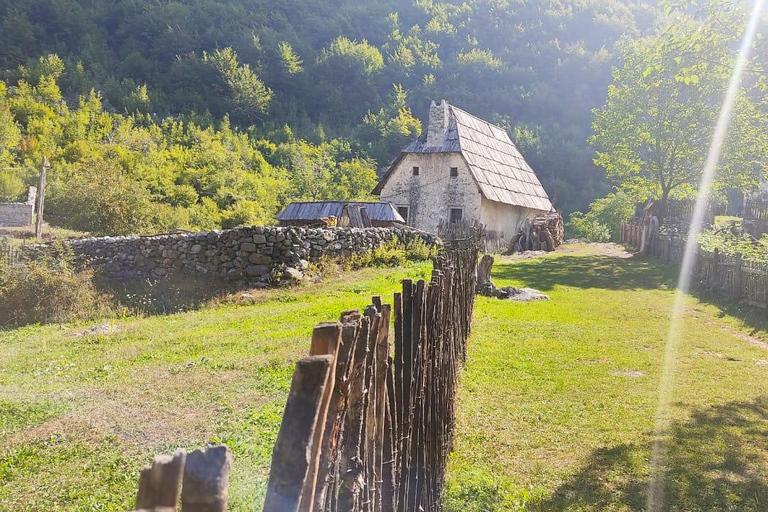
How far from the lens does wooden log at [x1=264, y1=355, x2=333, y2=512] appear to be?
3.91 feet

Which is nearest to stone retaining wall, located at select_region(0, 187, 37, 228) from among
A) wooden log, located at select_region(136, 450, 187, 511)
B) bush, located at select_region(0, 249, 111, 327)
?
bush, located at select_region(0, 249, 111, 327)

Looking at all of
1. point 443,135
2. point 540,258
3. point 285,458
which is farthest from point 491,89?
point 285,458

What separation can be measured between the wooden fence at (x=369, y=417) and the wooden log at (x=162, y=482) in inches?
13.0

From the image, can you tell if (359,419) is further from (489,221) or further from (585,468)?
(489,221)

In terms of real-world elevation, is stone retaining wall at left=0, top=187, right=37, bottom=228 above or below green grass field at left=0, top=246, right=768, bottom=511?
above

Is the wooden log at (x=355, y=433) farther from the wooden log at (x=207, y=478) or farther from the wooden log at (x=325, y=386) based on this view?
the wooden log at (x=207, y=478)

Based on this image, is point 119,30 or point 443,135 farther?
point 119,30

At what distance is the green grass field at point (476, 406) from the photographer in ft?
13.8

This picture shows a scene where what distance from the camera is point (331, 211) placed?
77.7ft

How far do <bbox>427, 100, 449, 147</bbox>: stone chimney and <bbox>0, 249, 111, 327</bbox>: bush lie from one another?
1956cm

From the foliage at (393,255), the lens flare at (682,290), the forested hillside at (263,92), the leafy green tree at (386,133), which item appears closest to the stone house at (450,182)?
the forested hillside at (263,92)

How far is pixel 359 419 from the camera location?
2.14 m

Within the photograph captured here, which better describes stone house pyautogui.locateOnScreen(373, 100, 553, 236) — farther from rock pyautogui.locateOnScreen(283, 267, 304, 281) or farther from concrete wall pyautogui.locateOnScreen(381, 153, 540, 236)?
rock pyautogui.locateOnScreen(283, 267, 304, 281)

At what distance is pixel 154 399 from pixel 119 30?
70.7m
